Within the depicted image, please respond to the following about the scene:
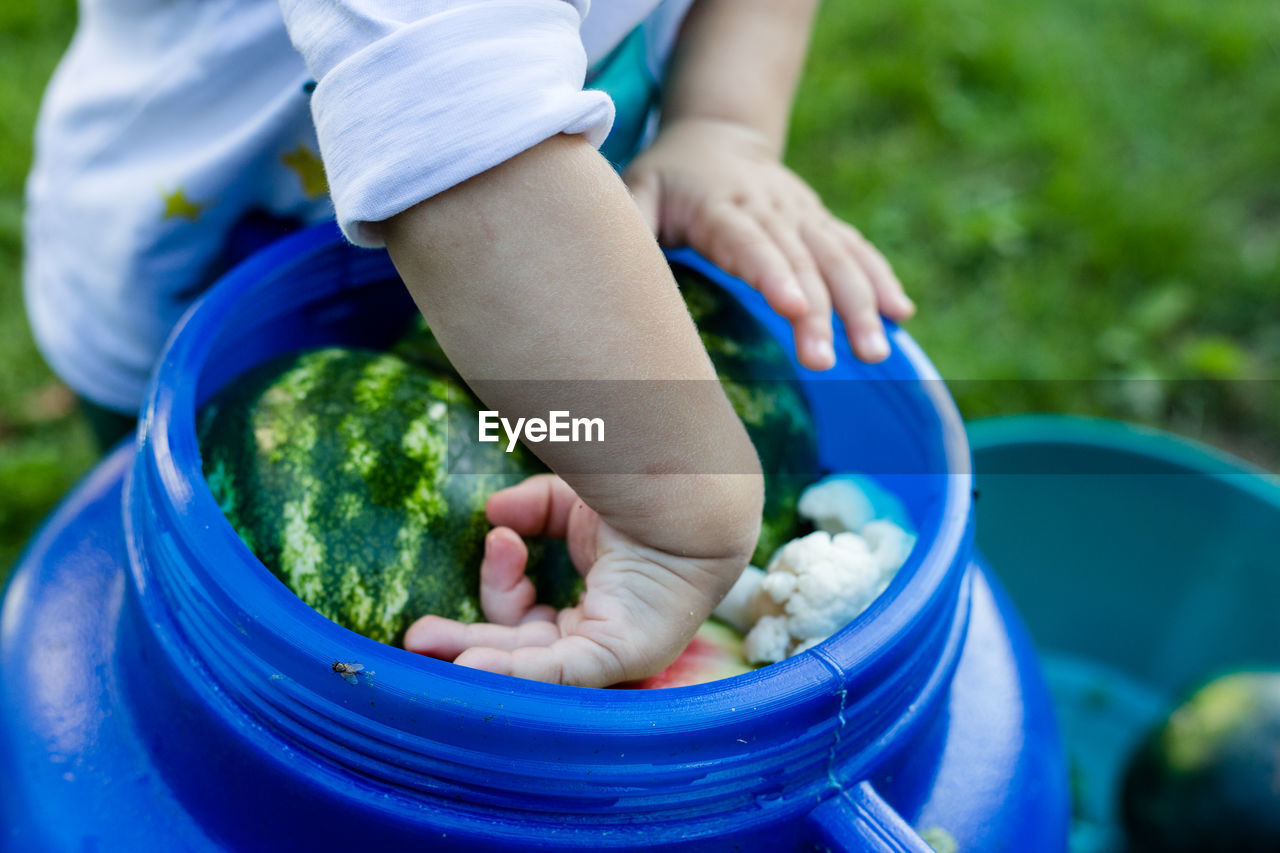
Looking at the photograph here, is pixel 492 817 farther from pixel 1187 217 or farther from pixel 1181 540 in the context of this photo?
pixel 1187 217

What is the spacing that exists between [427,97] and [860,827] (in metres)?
0.70

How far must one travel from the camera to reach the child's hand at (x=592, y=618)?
982mm

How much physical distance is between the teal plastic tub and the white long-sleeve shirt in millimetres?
1001

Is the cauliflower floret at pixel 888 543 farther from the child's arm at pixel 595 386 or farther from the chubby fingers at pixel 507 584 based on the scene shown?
the chubby fingers at pixel 507 584

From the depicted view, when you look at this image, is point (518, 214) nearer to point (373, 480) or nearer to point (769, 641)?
point (373, 480)

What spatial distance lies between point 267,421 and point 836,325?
0.72 m

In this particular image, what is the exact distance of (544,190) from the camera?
0.87 m

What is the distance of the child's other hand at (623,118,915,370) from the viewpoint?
1.26m

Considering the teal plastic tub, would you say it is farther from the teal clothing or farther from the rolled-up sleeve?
the rolled-up sleeve

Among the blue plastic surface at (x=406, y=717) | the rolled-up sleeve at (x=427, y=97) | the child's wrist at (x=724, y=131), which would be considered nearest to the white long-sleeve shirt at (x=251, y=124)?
the rolled-up sleeve at (x=427, y=97)

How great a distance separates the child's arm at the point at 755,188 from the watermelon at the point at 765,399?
7 cm

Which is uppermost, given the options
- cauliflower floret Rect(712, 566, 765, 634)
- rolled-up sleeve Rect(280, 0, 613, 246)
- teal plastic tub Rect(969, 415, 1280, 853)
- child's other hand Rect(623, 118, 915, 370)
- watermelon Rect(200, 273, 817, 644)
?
rolled-up sleeve Rect(280, 0, 613, 246)

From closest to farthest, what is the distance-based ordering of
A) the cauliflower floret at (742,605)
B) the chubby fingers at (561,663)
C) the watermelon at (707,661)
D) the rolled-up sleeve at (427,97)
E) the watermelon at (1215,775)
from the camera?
the rolled-up sleeve at (427,97), the chubby fingers at (561,663), the watermelon at (707,661), the cauliflower floret at (742,605), the watermelon at (1215,775)

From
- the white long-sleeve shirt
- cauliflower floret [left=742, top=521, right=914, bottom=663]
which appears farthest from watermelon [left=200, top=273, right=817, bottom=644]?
the white long-sleeve shirt
